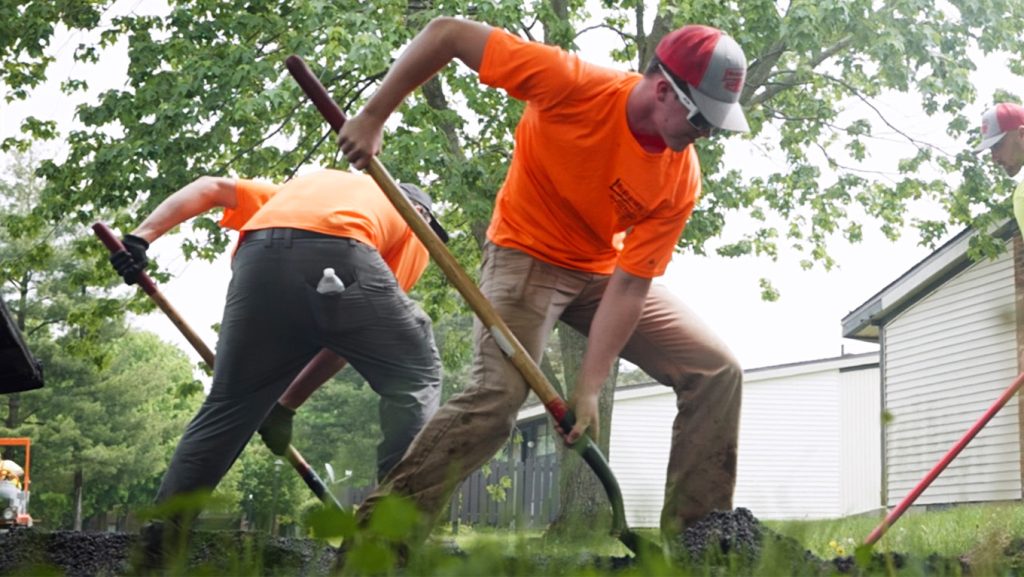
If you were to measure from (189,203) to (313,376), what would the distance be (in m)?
0.85

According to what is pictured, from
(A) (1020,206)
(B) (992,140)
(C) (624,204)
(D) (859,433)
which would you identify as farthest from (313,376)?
(D) (859,433)

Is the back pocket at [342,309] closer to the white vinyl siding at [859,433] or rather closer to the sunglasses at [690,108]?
the sunglasses at [690,108]

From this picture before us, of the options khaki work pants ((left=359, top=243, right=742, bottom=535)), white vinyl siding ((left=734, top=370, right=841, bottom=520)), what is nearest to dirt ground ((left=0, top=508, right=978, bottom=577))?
khaki work pants ((left=359, top=243, right=742, bottom=535))

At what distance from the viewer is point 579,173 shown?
12.1 ft

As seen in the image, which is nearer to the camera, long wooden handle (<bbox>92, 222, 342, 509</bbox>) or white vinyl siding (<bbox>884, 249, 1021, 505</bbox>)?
long wooden handle (<bbox>92, 222, 342, 509</bbox>)

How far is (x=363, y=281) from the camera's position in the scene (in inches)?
171

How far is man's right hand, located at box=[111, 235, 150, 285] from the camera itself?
480 centimetres

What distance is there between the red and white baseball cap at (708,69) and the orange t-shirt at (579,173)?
0.16 m

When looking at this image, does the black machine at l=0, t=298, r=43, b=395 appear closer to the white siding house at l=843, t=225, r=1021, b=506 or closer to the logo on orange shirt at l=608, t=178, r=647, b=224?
the logo on orange shirt at l=608, t=178, r=647, b=224

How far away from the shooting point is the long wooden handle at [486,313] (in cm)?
368

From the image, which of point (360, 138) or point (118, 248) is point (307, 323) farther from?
point (118, 248)

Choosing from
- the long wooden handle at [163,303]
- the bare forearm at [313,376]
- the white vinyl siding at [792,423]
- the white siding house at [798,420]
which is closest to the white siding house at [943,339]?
the white siding house at [798,420]

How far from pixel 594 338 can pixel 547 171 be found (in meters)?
0.48

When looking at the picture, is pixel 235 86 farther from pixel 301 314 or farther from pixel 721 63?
pixel 721 63
